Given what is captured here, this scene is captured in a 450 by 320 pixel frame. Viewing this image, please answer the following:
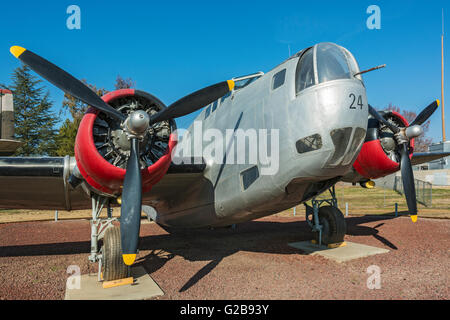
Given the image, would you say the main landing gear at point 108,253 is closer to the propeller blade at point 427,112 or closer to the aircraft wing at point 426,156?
the propeller blade at point 427,112

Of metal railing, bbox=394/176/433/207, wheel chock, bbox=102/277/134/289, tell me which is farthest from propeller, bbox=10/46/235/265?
metal railing, bbox=394/176/433/207

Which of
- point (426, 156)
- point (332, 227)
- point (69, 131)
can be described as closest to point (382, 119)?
point (332, 227)

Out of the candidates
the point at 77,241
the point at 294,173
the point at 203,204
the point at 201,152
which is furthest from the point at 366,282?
the point at 77,241

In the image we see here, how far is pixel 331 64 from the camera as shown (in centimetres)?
498

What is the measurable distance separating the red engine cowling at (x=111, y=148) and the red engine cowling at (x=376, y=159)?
568cm

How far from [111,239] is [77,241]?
5811 mm

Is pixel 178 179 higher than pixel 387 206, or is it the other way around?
pixel 178 179

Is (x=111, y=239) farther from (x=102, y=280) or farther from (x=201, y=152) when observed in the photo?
(x=201, y=152)

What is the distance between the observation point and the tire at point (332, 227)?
8641 millimetres

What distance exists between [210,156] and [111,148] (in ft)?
8.05

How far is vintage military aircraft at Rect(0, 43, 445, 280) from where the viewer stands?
4.87 metres

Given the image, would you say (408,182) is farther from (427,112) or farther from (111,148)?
(111,148)

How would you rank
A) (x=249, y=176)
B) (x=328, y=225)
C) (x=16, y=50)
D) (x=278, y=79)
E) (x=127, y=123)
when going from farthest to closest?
(x=328, y=225) → (x=249, y=176) → (x=278, y=79) → (x=127, y=123) → (x=16, y=50)

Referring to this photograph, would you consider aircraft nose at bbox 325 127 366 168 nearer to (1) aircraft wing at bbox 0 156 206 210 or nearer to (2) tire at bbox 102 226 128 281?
(1) aircraft wing at bbox 0 156 206 210
